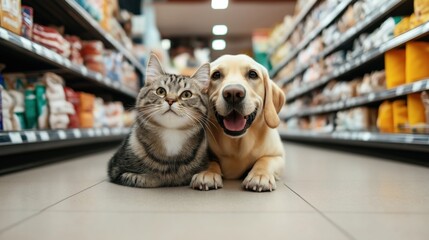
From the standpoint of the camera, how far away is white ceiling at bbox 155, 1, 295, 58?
25.5ft

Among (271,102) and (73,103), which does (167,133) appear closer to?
(271,102)

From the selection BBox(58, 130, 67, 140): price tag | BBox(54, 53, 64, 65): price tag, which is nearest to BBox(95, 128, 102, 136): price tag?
BBox(58, 130, 67, 140): price tag

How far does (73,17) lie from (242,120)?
235 cm

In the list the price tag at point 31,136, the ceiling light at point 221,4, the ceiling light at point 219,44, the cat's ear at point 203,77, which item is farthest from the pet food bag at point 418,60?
the ceiling light at point 219,44

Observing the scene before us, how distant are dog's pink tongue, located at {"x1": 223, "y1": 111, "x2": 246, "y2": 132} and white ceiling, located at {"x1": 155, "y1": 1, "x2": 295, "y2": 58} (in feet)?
18.1

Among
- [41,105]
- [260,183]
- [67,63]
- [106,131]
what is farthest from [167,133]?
[106,131]

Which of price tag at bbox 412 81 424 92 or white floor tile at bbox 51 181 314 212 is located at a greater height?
price tag at bbox 412 81 424 92

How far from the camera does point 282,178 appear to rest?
2037 mm

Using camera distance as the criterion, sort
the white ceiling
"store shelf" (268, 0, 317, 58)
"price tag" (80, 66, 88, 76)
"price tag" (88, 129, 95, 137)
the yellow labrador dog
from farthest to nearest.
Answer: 1. the white ceiling
2. "store shelf" (268, 0, 317, 58)
3. "price tag" (88, 129, 95, 137)
4. "price tag" (80, 66, 88, 76)
5. the yellow labrador dog

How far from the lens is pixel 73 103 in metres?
3.14

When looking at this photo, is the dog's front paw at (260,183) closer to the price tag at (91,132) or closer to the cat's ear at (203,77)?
the cat's ear at (203,77)

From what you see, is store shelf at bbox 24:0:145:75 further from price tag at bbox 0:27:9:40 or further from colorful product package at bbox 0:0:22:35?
price tag at bbox 0:27:9:40

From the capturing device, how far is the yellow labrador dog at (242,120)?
1.67 meters

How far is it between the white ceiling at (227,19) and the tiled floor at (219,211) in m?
5.75
